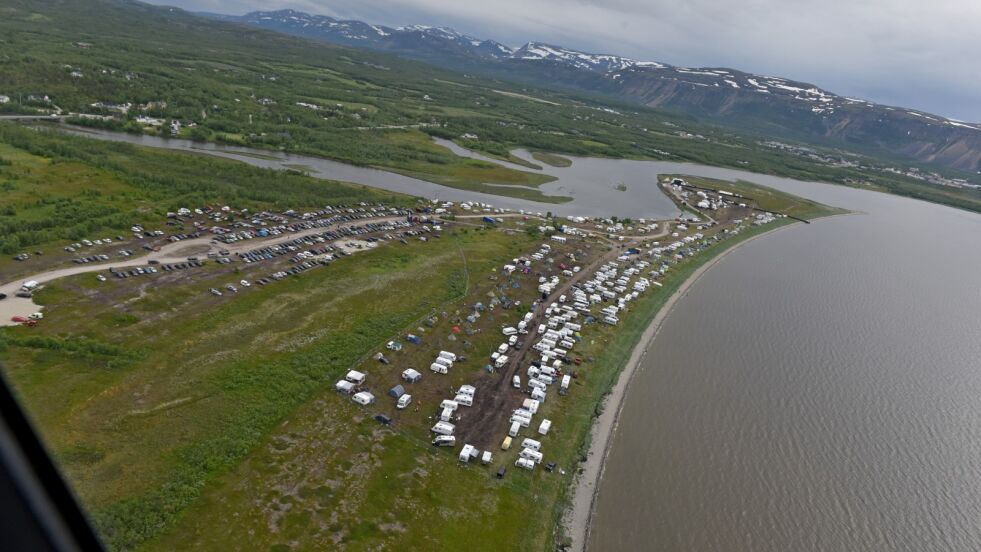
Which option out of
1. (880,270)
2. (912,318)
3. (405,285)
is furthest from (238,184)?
(880,270)

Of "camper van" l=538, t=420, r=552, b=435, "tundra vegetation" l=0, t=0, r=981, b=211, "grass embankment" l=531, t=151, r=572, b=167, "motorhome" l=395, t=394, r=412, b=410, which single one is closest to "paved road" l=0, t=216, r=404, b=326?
"motorhome" l=395, t=394, r=412, b=410

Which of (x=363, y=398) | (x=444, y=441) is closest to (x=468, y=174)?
(x=363, y=398)

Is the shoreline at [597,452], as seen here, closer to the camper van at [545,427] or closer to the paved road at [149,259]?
the camper van at [545,427]

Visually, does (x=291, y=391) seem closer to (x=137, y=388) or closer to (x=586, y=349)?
(x=137, y=388)

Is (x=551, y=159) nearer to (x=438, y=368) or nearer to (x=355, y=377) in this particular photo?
(x=438, y=368)

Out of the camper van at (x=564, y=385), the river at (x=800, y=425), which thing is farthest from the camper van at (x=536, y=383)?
the river at (x=800, y=425)
